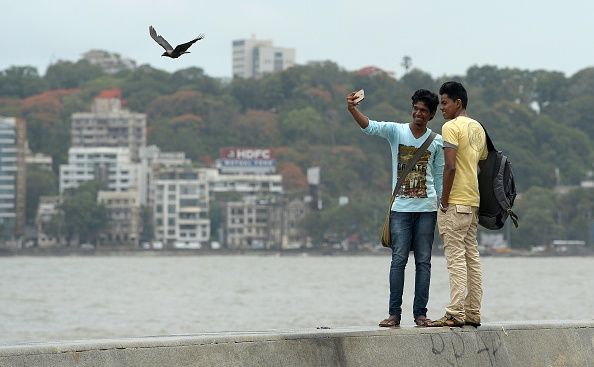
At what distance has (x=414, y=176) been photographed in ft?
33.4

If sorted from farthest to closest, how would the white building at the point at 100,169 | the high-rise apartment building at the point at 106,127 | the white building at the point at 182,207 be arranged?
the high-rise apartment building at the point at 106,127 → the white building at the point at 100,169 → the white building at the point at 182,207

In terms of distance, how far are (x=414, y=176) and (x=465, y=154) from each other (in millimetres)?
332

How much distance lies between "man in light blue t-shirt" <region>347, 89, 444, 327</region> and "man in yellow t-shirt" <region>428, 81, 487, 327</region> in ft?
0.33

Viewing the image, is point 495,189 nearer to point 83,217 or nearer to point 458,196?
point 458,196

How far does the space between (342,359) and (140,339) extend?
1.23 meters

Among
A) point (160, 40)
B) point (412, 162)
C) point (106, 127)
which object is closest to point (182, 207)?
point (106, 127)

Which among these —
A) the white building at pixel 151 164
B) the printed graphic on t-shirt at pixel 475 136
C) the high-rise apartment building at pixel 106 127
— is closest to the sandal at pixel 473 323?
the printed graphic on t-shirt at pixel 475 136

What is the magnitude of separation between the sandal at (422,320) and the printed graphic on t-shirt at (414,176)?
0.73 m

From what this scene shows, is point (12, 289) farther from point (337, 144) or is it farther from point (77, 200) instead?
point (337, 144)

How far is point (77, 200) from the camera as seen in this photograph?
170 metres

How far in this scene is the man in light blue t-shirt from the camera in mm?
10102

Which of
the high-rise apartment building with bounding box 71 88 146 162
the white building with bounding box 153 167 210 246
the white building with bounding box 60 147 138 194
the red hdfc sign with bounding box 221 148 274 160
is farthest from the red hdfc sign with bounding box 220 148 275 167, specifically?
the high-rise apartment building with bounding box 71 88 146 162

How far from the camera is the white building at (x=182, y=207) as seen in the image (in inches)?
7008

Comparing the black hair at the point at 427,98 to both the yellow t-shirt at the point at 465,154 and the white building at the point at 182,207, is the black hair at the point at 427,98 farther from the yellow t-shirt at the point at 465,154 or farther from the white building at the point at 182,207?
the white building at the point at 182,207
